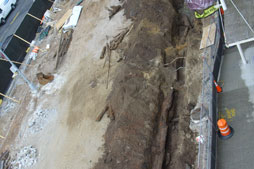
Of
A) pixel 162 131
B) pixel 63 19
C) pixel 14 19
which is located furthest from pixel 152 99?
pixel 14 19

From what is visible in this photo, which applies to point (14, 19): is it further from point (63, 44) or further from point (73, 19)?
point (63, 44)

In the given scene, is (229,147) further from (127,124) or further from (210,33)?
(210,33)

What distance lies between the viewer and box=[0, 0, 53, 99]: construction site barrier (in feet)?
58.5

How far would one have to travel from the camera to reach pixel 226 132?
26.4 ft

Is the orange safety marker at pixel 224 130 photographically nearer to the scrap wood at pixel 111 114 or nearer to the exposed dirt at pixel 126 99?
the exposed dirt at pixel 126 99

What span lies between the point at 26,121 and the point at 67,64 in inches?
165

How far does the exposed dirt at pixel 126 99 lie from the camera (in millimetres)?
9625

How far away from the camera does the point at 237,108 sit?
8.64m

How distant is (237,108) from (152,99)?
335cm

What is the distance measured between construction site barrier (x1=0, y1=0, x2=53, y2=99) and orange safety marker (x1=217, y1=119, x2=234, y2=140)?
1497 cm

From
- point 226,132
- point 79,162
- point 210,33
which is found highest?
point 210,33

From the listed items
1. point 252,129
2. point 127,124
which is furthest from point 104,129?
point 252,129

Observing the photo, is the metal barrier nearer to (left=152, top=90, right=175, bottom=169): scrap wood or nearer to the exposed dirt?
the exposed dirt

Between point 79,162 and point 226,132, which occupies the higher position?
point 226,132
